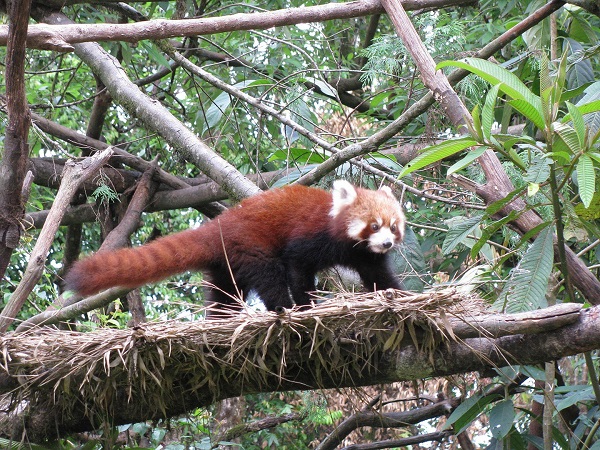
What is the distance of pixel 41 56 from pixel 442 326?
5.31m

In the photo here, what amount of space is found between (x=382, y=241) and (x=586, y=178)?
4.30 ft

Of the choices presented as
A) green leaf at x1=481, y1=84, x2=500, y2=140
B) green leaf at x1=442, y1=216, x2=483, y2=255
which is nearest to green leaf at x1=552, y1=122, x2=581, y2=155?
green leaf at x1=481, y1=84, x2=500, y2=140

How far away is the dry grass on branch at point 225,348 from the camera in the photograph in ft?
8.00

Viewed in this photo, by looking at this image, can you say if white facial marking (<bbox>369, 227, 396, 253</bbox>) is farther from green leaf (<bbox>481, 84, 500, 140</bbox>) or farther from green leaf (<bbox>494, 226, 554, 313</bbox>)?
green leaf (<bbox>481, 84, 500, 140</bbox>)

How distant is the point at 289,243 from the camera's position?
11.2ft

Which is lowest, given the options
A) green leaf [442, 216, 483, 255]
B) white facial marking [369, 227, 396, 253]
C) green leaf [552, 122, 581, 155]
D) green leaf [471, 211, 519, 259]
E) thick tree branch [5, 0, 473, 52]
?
green leaf [471, 211, 519, 259]

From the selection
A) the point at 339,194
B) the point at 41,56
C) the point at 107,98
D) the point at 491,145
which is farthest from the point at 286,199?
the point at 41,56

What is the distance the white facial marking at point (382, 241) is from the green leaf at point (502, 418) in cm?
85

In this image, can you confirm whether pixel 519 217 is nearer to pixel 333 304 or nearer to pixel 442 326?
pixel 442 326

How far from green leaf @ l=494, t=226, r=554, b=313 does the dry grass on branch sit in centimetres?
13

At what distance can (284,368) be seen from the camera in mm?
2641

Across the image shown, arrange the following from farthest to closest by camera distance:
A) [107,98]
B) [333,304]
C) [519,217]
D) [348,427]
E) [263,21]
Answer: [107,98] → [348,427] → [263,21] → [519,217] → [333,304]

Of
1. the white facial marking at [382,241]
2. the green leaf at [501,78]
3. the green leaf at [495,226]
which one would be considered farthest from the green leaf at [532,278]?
the white facial marking at [382,241]

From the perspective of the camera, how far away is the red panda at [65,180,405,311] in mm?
3301
